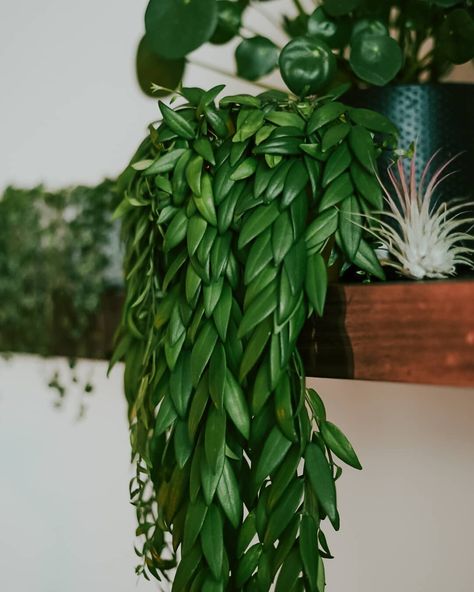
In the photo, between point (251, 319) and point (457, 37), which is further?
point (457, 37)

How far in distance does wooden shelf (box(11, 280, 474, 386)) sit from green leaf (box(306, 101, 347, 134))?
187 millimetres

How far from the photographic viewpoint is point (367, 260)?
0.91m

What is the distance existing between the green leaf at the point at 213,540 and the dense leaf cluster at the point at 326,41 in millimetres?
542

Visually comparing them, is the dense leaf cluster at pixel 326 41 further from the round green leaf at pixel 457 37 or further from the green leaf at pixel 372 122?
the green leaf at pixel 372 122

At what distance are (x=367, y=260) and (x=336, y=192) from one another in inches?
3.4

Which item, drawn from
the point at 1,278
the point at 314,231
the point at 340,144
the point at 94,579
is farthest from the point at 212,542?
the point at 94,579

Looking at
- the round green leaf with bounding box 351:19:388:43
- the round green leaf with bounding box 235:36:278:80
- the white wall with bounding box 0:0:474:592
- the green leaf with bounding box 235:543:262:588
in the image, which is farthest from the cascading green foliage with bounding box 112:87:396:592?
the white wall with bounding box 0:0:474:592

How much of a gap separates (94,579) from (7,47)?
Answer: 1.47 metres

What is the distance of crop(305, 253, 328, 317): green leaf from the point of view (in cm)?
86

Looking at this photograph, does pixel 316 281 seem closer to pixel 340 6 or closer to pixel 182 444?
pixel 182 444

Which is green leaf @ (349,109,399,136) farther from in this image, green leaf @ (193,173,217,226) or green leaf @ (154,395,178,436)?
green leaf @ (154,395,178,436)

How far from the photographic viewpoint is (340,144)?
935 mm

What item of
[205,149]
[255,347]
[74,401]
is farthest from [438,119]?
[74,401]

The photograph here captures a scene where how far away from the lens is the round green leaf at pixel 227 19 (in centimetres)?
126
